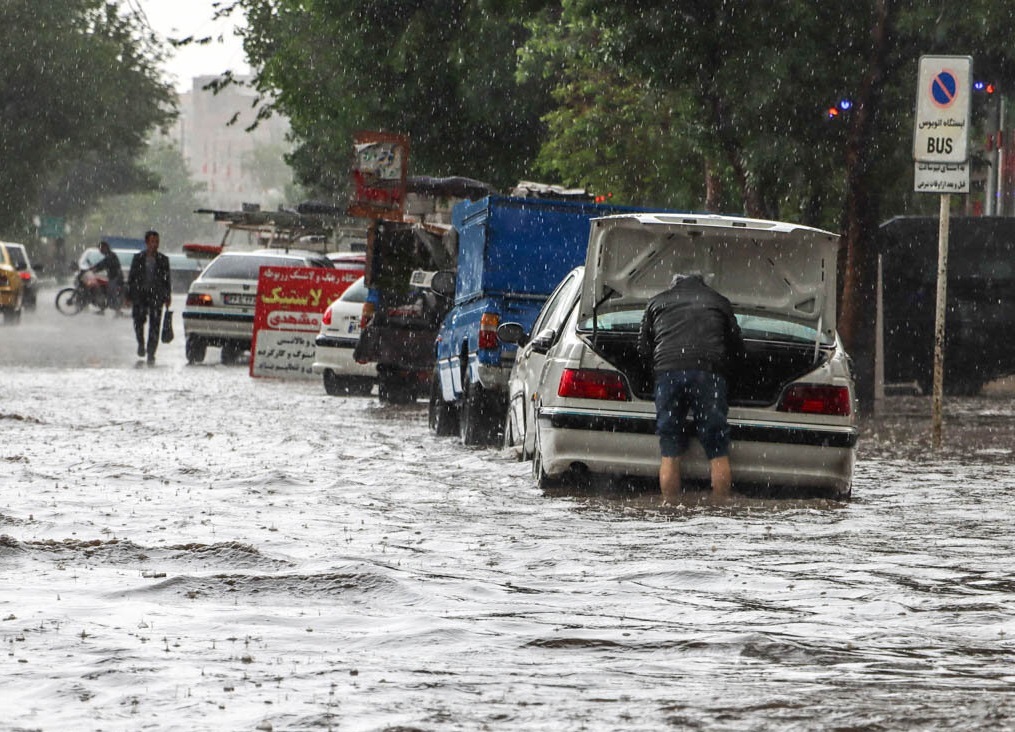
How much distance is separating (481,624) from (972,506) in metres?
5.14

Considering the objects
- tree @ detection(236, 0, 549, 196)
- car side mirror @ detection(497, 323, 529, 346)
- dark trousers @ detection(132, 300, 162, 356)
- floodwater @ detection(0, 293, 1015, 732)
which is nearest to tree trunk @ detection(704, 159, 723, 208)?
tree @ detection(236, 0, 549, 196)

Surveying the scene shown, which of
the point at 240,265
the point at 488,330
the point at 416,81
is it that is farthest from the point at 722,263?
the point at 416,81

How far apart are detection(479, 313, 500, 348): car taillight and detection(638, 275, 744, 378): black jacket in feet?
14.1

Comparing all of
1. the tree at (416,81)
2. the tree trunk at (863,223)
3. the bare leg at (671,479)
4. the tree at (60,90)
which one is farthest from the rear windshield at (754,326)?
the tree at (60,90)

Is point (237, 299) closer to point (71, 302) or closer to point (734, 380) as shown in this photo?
point (734, 380)

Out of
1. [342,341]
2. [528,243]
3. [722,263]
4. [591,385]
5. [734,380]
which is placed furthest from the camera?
[342,341]

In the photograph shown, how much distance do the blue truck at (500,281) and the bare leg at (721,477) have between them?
481cm

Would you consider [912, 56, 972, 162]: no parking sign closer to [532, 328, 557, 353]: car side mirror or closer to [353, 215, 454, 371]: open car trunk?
[532, 328, 557, 353]: car side mirror

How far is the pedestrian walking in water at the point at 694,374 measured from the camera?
36.9 ft

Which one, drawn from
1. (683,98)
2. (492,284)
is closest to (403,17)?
(683,98)

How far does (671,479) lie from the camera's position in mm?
11336

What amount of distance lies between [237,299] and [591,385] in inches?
744

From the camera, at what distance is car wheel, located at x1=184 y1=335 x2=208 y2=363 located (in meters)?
31.0

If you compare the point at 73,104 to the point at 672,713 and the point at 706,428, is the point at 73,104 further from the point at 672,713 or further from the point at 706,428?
the point at 672,713
